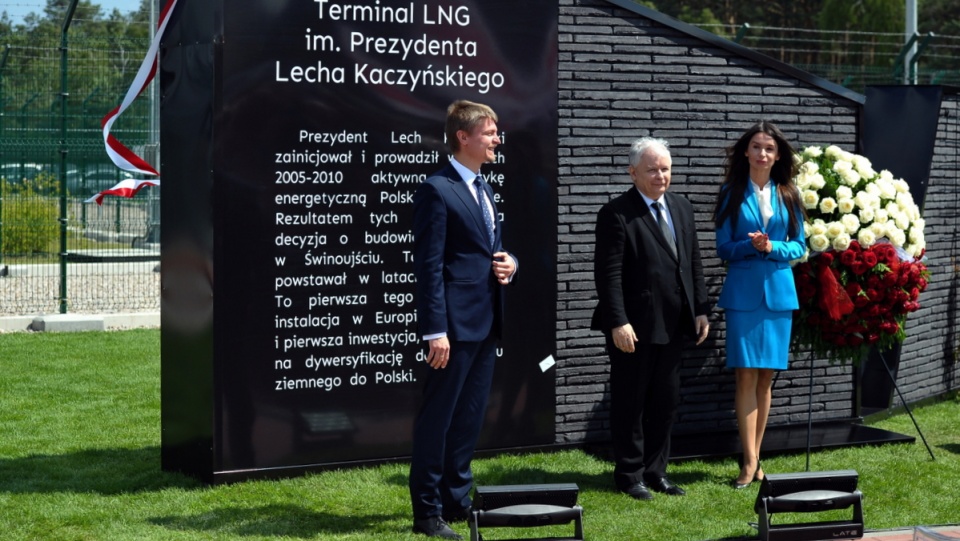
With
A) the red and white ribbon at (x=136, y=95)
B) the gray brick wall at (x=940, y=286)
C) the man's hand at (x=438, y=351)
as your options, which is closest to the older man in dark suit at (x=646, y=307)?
the man's hand at (x=438, y=351)

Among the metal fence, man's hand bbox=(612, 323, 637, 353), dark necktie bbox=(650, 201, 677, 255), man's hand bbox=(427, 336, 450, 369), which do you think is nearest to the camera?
man's hand bbox=(427, 336, 450, 369)

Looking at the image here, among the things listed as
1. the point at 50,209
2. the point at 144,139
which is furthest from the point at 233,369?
the point at 50,209

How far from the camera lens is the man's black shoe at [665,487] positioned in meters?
6.86

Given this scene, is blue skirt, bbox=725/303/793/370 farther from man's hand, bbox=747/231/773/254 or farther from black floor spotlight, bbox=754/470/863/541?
black floor spotlight, bbox=754/470/863/541

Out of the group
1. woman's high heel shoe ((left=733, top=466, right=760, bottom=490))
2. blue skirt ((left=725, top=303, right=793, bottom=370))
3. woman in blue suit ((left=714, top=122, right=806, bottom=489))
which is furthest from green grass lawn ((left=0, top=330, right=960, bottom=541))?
blue skirt ((left=725, top=303, right=793, bottom=370))

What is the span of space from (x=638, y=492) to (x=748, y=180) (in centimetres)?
191

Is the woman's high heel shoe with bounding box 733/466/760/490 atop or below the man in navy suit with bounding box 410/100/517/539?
below

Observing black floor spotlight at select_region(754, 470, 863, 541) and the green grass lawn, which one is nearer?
black floor spotlight at select_region(754, 470, 863, 541)

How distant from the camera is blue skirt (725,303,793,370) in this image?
7070mm

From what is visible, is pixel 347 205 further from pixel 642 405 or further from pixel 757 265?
pixel 757 265

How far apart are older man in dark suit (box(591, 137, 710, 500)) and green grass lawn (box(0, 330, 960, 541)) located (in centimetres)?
30

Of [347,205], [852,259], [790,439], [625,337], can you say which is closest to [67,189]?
[347,205]

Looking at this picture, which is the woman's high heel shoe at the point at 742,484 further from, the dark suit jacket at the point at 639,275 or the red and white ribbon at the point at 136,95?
the red and white ribbon at the point at 136,95

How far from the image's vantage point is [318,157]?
6.96 m
